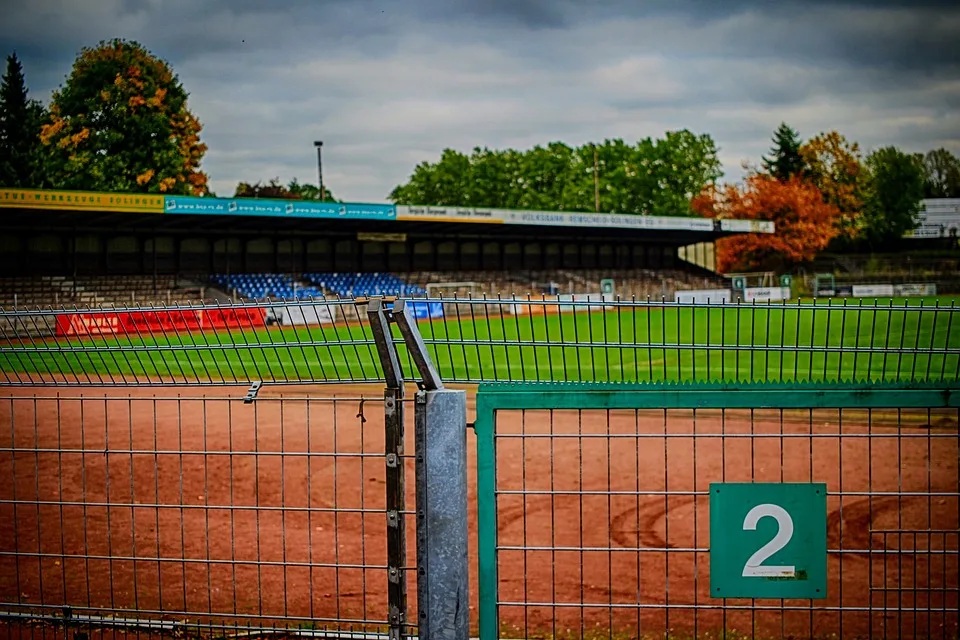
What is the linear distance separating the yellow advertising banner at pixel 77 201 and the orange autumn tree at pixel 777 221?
4408 cm

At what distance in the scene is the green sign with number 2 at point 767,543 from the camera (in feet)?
13.4

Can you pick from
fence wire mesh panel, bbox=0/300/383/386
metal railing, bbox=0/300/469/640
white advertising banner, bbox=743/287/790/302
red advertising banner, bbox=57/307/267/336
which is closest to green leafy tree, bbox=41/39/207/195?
white advertising banner, bbox=743/287/790/302

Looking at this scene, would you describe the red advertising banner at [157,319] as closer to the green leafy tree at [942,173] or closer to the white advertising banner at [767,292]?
the white advertising banner at [767,292]

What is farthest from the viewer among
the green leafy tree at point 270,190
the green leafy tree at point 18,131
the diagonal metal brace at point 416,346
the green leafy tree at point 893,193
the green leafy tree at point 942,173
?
the green leafy tree at point 942,173

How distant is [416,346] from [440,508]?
68 centimetres

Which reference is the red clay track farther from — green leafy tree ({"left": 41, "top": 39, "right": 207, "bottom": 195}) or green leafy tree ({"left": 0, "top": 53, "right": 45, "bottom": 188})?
green leafy tree ({"left": 0, "top": 53, "right": 45, "bottom": 188})

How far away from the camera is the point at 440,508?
14.0 feet

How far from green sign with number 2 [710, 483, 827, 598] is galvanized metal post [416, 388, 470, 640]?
1.04 metres

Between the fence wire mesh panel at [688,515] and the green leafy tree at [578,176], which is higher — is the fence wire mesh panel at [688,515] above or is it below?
below

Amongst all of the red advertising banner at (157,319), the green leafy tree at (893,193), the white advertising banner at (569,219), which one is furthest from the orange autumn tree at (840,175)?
the red advertising banner at (157,319)

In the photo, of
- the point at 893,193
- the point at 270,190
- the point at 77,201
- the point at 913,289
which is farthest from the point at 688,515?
the point at 893,193

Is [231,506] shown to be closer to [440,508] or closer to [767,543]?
[440,508]

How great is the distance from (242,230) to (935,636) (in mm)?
38902

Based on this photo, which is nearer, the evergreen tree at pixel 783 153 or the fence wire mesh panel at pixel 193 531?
the fence wire mesh panel at pixel 193 531
